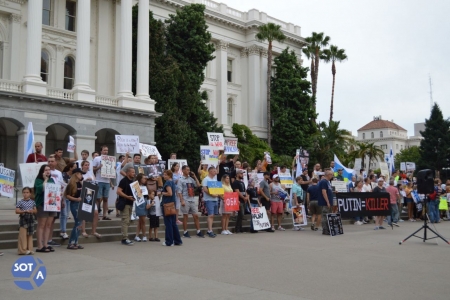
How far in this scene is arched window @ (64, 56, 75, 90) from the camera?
3391 centimetres

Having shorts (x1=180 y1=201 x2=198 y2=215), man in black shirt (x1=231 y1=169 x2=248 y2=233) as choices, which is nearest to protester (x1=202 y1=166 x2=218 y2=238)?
shorts (x1=180 y1=201 x2=198 y2=215)

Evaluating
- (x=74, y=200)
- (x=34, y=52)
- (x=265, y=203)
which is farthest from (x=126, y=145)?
(x=34, y=52)

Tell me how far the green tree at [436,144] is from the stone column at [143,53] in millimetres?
46548

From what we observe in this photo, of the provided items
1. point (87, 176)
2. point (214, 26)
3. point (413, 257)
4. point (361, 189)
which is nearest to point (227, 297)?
point (413, 257)

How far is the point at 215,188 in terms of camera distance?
15.1 m

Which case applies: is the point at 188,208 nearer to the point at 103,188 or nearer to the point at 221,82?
the point at 103,188

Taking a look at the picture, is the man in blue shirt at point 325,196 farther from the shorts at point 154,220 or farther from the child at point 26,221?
the child at point 26,221

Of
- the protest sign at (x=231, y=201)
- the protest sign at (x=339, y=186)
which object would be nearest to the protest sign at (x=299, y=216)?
the protest sign at (x=339, y=186)

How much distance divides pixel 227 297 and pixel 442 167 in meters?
64.5

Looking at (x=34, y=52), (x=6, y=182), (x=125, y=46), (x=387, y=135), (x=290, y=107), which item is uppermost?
(x=387, y=135)

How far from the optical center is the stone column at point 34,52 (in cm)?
2722

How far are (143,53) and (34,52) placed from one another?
288 inches

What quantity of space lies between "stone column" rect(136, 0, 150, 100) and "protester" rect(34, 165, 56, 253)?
852 inches

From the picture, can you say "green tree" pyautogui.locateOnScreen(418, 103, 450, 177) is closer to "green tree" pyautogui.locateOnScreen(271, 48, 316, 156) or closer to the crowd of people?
"green tree" pyautogui.locateOnScreen(271, 48, 316, 156)
